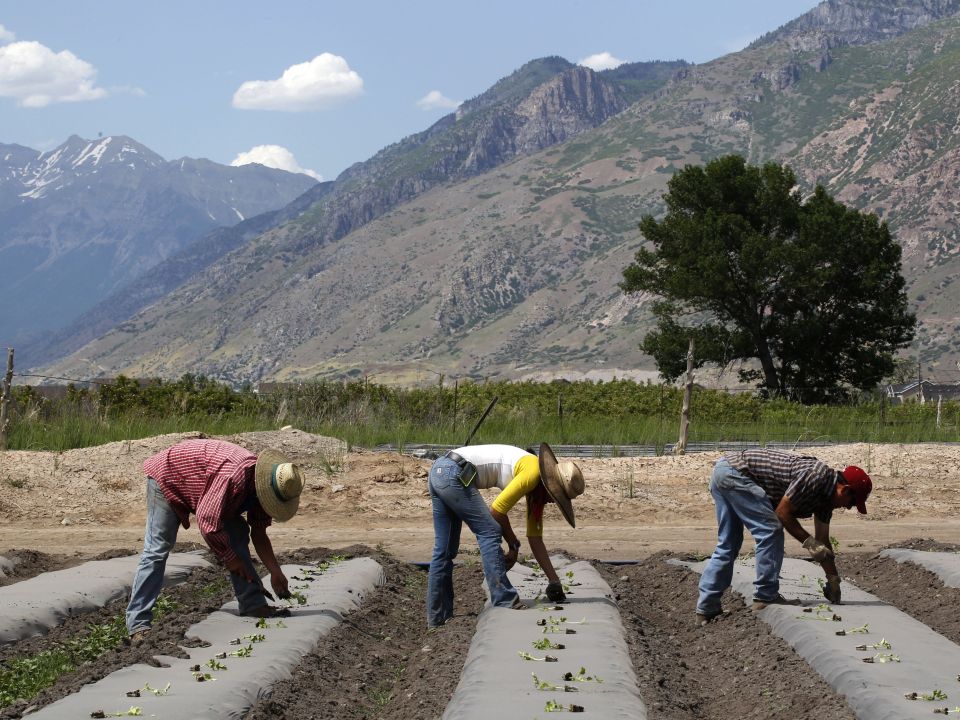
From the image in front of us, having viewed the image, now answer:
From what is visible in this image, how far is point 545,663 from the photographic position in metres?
8.36

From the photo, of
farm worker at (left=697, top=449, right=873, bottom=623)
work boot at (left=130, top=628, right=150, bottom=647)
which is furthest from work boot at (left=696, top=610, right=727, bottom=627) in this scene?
work boot at (left=130, top=628, right=150, bottom=647)

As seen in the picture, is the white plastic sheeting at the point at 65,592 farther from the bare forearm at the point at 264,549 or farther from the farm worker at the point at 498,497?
the farm worker at the point at 498,497

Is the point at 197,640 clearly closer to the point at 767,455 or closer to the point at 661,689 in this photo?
the point at 661,689

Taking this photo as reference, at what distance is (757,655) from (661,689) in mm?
1219

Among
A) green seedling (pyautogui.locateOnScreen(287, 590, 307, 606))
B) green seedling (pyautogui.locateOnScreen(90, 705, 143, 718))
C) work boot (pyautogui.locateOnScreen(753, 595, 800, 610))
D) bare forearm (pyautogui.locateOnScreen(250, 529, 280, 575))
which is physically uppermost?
bare forearm (pyautogui.locateOnScreen(250, 529, 280, 575))

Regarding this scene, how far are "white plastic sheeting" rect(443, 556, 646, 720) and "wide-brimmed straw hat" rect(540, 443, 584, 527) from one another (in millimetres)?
785

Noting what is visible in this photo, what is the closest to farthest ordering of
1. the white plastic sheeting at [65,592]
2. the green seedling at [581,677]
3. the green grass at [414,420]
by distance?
1. the green seedling at [581,677]
2. the white plastic sheeting at [65,592]
3. the green grass at [414,420]

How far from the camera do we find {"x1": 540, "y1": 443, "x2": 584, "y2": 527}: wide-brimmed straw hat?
31.0 ft

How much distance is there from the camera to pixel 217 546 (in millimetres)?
8992

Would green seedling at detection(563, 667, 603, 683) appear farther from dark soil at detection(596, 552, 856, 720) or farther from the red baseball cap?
the red baseball cap

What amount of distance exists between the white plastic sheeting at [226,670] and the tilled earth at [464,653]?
117 mm

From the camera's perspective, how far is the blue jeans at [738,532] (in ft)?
32.6

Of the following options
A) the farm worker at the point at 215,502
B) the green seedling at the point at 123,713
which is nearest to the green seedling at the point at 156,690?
the green seedling at the point at 123,713

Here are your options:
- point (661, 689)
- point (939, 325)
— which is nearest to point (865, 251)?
point (661, 689)
